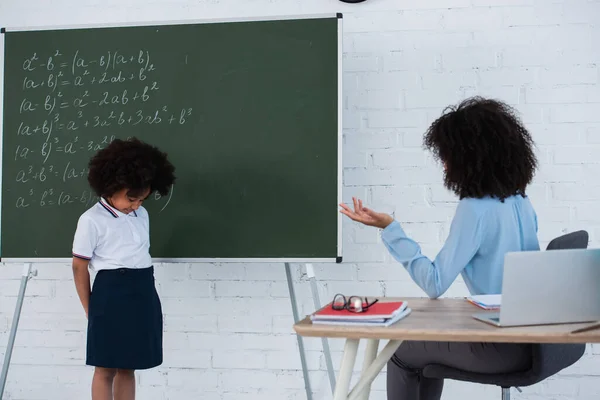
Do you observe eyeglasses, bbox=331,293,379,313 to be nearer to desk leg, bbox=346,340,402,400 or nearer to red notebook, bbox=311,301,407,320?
red notebook, bbox=311,301,407,320

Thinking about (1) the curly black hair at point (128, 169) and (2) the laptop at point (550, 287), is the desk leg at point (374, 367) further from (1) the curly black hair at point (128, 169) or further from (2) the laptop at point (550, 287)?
(1) the curly black hair at point (128, 169)

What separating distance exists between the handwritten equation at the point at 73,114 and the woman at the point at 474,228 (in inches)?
48.0

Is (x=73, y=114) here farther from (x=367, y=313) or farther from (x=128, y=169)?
(x=367, y=313)

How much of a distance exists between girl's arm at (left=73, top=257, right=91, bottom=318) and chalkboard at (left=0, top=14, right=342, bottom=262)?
0.33 meters

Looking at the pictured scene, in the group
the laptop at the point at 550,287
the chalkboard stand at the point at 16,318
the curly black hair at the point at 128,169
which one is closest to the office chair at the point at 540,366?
the laptop at the point at 550,287

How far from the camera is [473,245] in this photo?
1.71 meters

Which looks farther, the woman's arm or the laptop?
the woman's arm

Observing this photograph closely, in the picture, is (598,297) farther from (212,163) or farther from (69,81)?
(69,81)

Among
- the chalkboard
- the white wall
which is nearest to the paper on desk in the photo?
the chalkboard

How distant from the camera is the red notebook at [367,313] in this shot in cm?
138

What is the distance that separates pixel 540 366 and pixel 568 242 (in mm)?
348

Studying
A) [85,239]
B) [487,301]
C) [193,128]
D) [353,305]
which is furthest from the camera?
[193,128]

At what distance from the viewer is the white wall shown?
279cm

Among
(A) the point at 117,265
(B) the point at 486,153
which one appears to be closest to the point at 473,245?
(B) the point at 486,153
